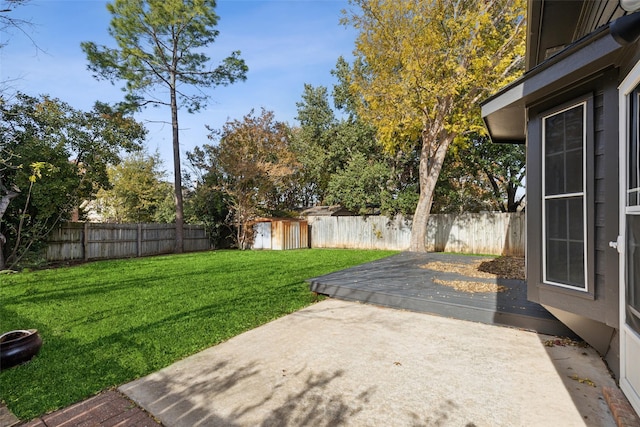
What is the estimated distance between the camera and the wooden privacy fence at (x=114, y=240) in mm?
9883

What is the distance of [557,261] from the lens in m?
2.72

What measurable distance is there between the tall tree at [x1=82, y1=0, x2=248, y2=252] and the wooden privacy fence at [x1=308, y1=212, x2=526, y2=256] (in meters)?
6.99

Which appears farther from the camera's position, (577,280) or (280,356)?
(280,356)

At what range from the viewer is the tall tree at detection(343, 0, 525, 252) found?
8.90m

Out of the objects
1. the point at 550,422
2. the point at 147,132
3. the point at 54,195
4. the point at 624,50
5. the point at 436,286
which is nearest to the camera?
the point at 550,422

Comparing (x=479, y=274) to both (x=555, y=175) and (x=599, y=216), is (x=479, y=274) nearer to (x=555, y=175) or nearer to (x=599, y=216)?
(x=555, y=175)

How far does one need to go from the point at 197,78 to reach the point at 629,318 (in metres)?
16.8

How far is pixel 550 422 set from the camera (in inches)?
73.1

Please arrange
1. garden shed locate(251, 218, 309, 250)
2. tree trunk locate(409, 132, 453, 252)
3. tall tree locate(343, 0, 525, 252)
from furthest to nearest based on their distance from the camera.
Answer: garden shed locate(251, 218, 309, 250) → tree trunk locate(409, 132, 453, 252) → tall tree locate(343, 0, 525, 252)

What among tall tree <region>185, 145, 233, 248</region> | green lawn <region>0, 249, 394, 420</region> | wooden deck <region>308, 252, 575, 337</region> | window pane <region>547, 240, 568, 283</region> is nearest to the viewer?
green lawn <region>0, 249, 394, 420</region>

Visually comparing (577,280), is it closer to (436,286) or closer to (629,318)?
(629,318)

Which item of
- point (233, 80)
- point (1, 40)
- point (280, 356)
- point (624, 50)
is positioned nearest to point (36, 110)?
point (1, 40)

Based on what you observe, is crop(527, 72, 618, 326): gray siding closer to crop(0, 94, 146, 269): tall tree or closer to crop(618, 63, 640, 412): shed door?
crop(618, 63, 640, 412): shed door

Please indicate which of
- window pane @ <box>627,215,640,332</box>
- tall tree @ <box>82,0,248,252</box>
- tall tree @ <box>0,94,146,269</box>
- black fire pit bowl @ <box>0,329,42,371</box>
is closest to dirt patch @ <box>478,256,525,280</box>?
window pane @ <box>627,215,640,332</box>
